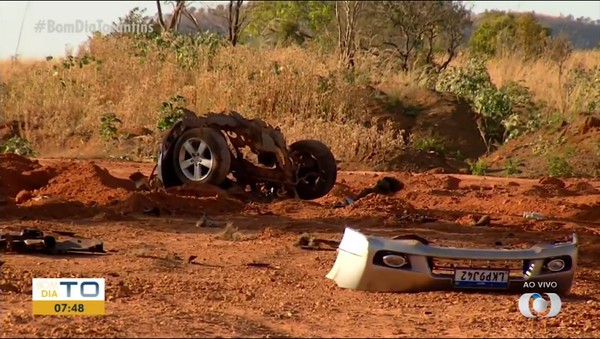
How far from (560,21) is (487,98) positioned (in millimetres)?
96924

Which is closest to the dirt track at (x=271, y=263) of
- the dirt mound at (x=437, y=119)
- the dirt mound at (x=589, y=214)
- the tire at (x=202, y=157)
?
the dirt mound at (x=589, y=214)

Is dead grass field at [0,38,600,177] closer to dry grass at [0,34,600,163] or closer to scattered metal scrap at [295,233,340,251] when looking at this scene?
dry grass at [0,34,600,163]

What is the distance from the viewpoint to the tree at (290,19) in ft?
142

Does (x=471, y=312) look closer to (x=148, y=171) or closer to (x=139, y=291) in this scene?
(x=139, y=291)

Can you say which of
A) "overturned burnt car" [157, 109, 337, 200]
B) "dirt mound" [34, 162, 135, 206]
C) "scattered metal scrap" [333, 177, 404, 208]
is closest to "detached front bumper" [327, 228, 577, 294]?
"dirt mound" [34, 162, 135, 206]

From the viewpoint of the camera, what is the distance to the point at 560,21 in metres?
119

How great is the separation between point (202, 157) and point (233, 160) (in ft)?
1.69

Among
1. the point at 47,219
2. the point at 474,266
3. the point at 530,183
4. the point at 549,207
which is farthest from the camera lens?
the point at 530,183

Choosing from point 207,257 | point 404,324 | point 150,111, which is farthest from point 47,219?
point 150,111

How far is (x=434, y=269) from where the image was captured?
27.6 feet

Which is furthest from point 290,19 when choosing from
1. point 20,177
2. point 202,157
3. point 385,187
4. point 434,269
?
point 434,269

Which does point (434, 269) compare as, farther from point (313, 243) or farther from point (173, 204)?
point (173, 204)

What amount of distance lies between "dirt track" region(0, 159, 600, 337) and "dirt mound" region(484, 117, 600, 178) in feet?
10.4

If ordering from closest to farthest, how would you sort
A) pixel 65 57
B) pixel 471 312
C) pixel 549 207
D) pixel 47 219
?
pixel 471 312
pixel 47 219
pixel 549 207
pixel 65 57
